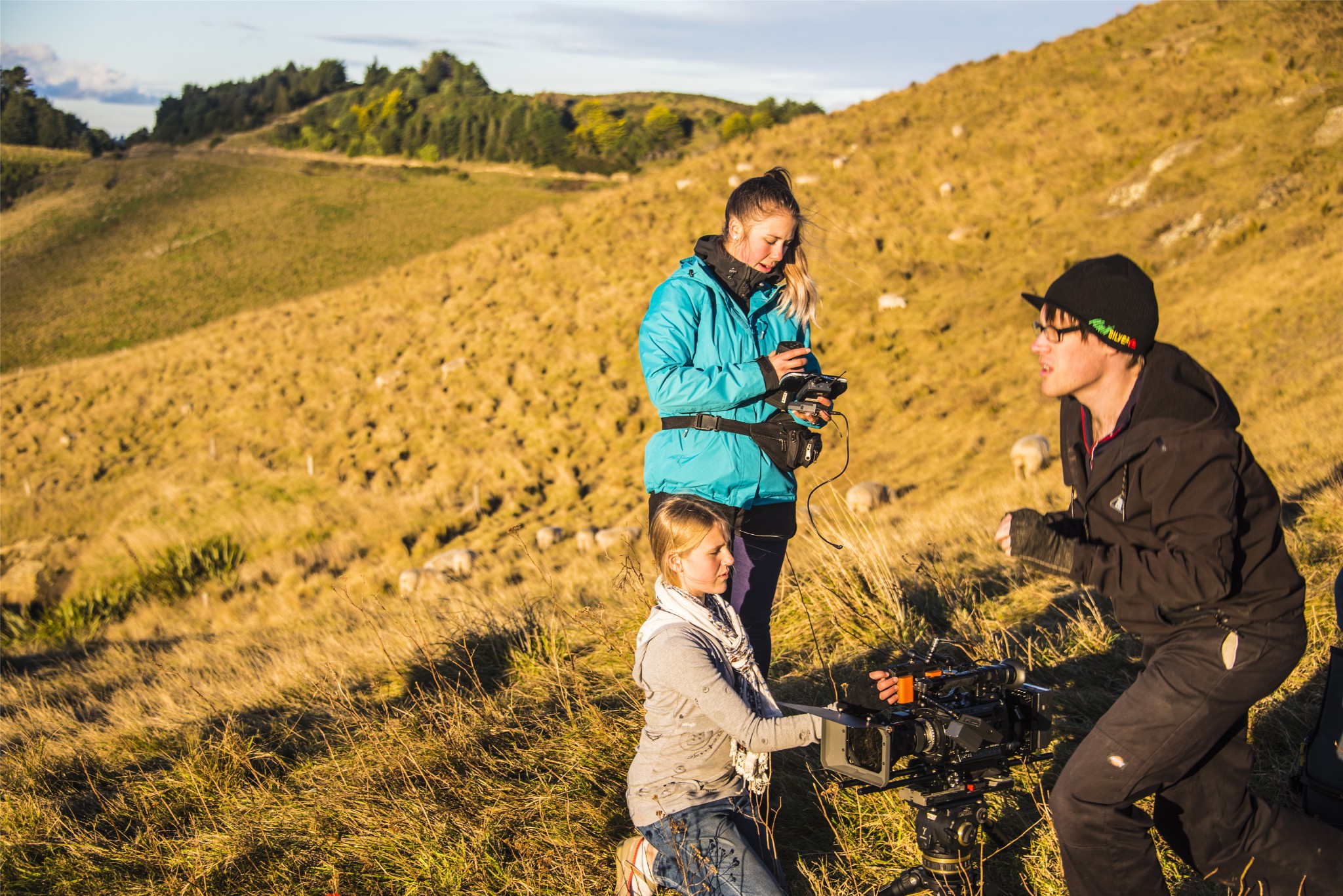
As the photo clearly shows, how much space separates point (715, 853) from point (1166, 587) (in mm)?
1374

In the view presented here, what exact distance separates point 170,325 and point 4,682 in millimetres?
38538

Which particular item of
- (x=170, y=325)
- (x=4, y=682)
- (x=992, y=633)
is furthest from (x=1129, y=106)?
(x=170, y=325)

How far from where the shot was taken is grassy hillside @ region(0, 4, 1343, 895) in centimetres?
330

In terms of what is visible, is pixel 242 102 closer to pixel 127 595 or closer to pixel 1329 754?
pixel 127 595

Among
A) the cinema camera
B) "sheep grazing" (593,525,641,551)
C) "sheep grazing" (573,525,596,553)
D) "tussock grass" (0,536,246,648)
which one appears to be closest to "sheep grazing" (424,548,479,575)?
"sheep grazing" (573,525,596,553)

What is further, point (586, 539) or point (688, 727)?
point (586, 539)

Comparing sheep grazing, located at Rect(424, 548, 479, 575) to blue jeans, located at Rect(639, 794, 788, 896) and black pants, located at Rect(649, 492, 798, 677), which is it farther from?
blue jeans, located at Rect(639, 794, 788, 896)

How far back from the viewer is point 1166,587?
1968 mm

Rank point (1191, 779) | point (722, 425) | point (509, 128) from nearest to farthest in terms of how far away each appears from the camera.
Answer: point (1191, 779), point (722, 425), point (509, 128)

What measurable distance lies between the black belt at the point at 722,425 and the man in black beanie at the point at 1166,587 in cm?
109

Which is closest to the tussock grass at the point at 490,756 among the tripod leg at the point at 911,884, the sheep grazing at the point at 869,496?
the tripod leg at the point at 911,884

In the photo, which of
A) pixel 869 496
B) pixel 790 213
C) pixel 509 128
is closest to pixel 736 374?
pixel 790 213

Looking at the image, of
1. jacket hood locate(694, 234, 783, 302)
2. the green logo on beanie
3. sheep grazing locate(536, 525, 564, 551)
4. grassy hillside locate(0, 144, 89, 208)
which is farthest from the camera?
grassy hillside locate(0, 144, 89, 208)

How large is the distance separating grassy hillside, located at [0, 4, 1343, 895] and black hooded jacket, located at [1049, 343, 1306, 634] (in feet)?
3.61
